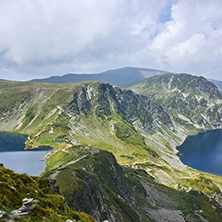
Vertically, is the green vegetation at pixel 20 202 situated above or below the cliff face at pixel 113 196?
above

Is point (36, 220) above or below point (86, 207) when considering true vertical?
above

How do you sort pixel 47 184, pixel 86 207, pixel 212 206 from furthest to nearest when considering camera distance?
1. pixel 212 206
2. pixel 86 207
3. pixel 47 184

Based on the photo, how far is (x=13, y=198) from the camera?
25.9 meters

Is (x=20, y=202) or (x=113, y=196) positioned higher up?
(x=20, y=202)

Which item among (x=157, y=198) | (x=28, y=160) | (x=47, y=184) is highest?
(x=47, y=184)

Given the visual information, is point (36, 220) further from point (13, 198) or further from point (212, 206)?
point (212, 206)

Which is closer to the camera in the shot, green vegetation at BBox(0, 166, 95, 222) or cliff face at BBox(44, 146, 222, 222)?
green vegetation at BBox(0, 166, 95, 222)

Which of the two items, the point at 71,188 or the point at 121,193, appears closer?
the point at 71,188

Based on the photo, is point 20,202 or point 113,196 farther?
point 113,196

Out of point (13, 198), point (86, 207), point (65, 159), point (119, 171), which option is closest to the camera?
point (13, 198)

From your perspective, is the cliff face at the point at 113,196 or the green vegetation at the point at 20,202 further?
the cliff face at the point at 113,196

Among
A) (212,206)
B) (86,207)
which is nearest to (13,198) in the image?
(86,207)

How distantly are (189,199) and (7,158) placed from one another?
189888 mm

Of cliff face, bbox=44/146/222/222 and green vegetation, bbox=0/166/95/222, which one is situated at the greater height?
green vegetation, bbox=0/166/95/222
